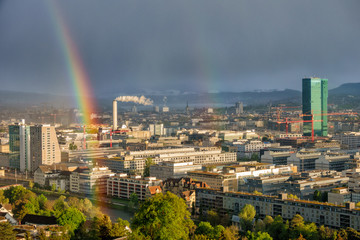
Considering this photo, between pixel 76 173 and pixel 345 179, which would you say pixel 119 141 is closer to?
pixel 76 173

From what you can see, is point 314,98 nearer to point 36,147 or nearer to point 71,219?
→ point 36,147

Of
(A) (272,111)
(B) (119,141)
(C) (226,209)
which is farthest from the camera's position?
(A) (272,111)

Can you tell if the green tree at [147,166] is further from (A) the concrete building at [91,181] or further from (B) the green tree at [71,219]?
(B) the green tree at [71,219]

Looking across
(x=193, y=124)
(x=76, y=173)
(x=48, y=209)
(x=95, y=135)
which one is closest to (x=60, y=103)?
(x=193, y=124)

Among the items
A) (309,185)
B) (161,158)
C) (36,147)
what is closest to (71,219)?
(309,185)

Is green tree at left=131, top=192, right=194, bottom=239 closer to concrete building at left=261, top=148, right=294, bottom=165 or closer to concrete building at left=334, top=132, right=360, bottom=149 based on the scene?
concrete building at left=261, top=148, right=294, bottom=165
